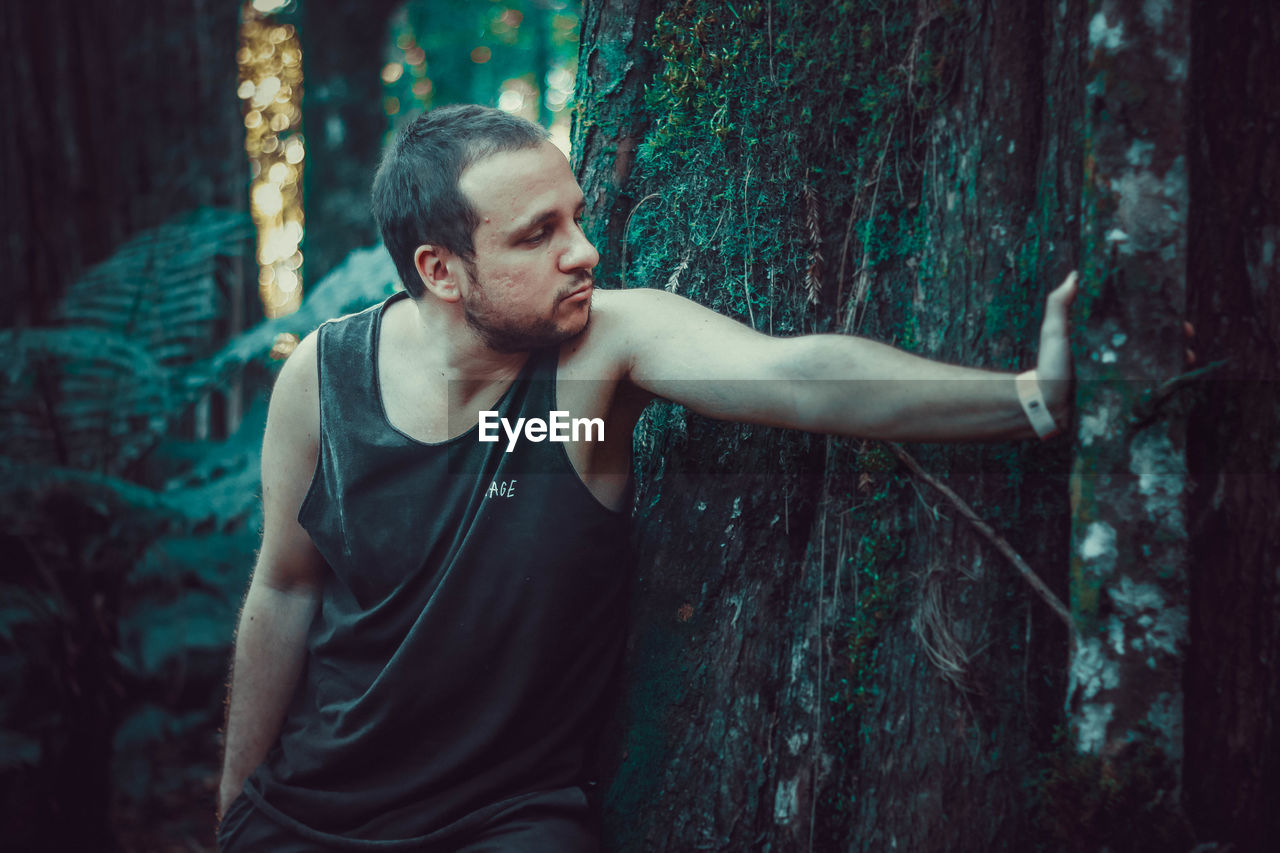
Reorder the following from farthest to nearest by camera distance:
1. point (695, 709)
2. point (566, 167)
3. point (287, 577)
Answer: point (287, 577), point (695, 709), point (566, 167)

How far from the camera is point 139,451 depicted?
3707mm

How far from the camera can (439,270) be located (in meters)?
1.96

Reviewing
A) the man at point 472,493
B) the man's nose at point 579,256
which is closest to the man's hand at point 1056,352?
the man at point 472,493

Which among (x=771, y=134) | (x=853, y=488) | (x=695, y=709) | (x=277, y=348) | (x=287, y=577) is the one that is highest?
(x=771, y=134)

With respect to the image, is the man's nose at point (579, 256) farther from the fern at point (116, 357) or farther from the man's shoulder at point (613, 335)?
the fern at point (116, 357)

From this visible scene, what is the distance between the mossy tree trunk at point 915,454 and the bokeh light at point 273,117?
9071 mm

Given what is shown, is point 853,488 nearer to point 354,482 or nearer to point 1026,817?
point 1026,817

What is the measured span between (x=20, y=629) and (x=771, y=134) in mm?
3167

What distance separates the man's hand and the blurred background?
168cm

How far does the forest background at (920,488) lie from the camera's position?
58.8 inches

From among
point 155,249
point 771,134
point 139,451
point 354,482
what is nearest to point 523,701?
point 354,482

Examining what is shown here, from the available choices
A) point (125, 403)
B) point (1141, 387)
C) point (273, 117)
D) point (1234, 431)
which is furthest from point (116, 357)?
point (273, 117)

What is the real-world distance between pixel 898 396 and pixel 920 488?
377 mm
